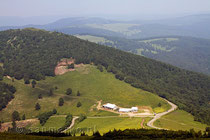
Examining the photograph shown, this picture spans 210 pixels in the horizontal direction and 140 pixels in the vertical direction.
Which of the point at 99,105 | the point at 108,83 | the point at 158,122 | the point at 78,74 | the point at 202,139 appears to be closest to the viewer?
the point at 202,139

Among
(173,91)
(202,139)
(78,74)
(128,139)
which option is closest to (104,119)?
(128,139)

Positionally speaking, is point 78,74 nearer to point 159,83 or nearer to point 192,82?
point 159,83

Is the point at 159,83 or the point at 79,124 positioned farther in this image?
the point at 159,83

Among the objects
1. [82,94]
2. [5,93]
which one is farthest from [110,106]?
[5,93]

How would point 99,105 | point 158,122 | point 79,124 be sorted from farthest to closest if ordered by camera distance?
point 99,105, point 79,124, point 158,122

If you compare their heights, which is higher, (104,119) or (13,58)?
(13,58)

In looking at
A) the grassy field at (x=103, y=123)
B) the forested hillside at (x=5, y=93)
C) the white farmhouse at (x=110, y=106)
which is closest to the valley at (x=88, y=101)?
the grassy field at (x=103, y=123)

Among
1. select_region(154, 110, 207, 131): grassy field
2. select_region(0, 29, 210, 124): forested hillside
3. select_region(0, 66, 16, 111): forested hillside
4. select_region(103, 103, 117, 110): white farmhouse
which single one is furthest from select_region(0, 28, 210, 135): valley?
select_region(103, 103, 117, 110): white farmhouse

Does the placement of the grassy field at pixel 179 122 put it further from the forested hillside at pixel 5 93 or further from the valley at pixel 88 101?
the forested hillside at pixel 5 93

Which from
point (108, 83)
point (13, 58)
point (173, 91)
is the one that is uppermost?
point (13, 58)

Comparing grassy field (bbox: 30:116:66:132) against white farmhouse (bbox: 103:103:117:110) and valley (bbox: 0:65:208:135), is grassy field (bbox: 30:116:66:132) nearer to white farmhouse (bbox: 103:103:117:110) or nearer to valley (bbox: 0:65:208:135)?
valley (bbox: 0:65:208:135)
